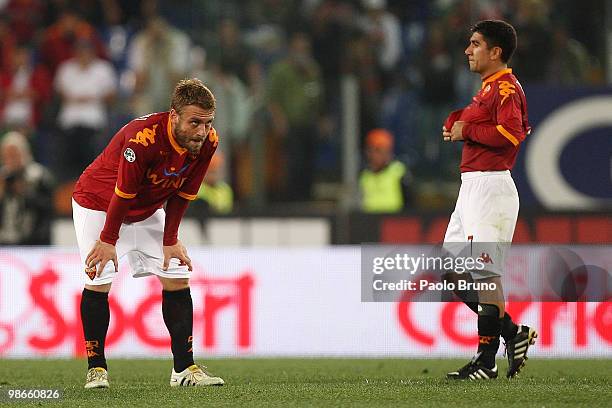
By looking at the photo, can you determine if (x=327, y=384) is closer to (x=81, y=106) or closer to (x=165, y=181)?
(x=165, y=181)

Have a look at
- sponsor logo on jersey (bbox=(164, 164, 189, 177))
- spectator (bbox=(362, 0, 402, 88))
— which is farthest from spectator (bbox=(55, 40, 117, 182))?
sponsor logo on jersey (bbox=(164, 164, 189, 177))

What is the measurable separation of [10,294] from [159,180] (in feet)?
12.7

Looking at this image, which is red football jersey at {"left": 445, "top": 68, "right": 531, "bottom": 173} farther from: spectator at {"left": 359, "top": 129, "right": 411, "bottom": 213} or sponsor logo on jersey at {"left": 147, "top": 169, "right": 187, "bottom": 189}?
spectator at {"left": 359, "top": 129, "right": 411, "bottom": 213}

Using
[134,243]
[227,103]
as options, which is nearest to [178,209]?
[134,243]

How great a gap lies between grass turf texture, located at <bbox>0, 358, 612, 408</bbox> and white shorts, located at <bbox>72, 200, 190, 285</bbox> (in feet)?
2.25

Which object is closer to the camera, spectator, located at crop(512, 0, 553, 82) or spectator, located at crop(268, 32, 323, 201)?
spectator, located at crop(512, 0, 553, 82)

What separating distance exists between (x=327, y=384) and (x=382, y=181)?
4.69 m

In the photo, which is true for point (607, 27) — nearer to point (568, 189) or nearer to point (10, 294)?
point (568, 189)

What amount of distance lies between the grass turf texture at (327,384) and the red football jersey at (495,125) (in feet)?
4.34

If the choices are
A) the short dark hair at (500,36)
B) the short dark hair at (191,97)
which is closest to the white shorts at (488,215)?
the short dark hair at (500,36)

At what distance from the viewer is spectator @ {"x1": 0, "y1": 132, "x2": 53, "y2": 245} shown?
11.6m

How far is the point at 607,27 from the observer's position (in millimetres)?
12070

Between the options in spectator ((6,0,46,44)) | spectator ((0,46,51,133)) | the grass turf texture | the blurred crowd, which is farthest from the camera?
spectator ((6,0,46,44))

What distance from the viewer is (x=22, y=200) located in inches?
461
